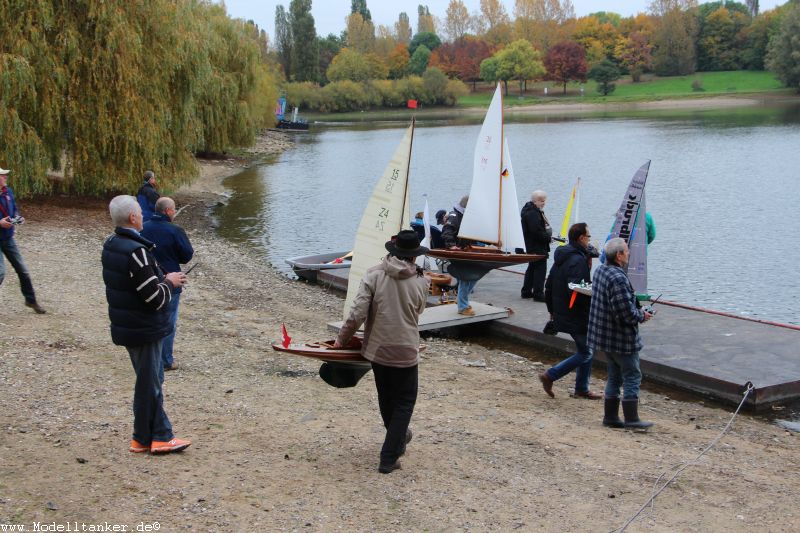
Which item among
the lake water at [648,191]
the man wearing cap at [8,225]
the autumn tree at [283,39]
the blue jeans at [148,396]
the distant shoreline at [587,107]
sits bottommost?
the lake water at [648,191]

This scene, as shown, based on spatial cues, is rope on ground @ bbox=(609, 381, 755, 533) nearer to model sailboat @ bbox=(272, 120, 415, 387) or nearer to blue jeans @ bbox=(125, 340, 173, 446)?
blue jeans @ bbox=(125, 340, 173, 446)

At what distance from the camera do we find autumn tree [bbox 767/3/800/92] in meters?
98.1

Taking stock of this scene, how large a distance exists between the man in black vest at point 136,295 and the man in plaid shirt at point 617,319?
13.5 feet

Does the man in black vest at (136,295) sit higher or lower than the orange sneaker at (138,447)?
higher

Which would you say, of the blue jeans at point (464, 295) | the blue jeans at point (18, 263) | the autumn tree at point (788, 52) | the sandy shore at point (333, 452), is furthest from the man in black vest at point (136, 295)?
the autumn tree at point (788, 52)

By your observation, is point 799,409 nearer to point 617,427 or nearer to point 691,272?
point 617,427

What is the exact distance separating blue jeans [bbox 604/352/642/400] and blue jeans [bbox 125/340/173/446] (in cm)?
432

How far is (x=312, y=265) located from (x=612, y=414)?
1103 cm

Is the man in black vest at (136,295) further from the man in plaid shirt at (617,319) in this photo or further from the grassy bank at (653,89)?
the grassy bank at (653,89)

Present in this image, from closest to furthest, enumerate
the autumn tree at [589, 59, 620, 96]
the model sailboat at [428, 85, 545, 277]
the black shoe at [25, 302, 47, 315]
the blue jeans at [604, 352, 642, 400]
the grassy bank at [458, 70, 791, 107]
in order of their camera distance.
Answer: the blue jeans at [604, 352, 642, 400], the black shoe at [25, 302, 47, 315], the model sailboat at [428, 85, 545, 277], the grassy bank at [458, 70, 791, 107], the autumn tree at [589, 59, 620, 96]

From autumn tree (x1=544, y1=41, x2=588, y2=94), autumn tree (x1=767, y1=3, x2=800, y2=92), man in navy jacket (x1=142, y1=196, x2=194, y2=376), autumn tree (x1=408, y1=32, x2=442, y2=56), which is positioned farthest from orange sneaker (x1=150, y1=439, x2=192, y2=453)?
autumn tree (x1=408, y1=32, x2=442, y2=56)

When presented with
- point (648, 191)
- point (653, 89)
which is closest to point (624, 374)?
point (648, 191)

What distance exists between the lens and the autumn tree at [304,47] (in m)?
127

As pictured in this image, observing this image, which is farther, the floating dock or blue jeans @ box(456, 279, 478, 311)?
blue jeans @ box(456, 279, 478, 311)
